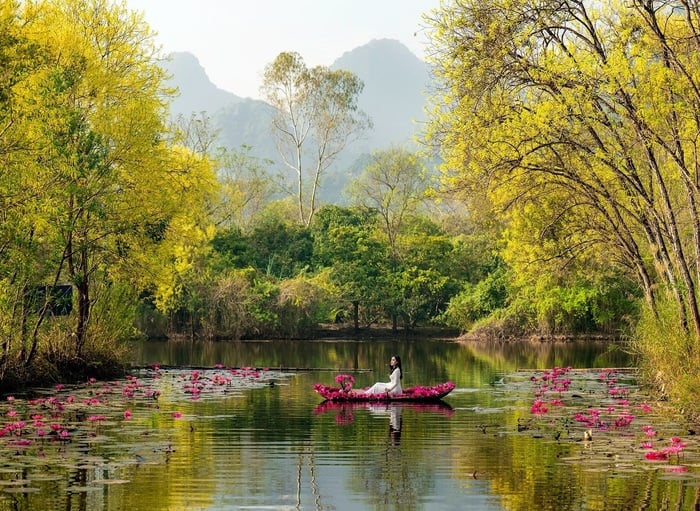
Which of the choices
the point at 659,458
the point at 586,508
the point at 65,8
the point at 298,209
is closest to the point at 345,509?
the point at 586,508

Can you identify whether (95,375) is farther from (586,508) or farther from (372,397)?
(586,508)

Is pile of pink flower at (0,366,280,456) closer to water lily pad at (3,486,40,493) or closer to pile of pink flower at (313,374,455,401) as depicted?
water lily pad at (3,486,40,493)

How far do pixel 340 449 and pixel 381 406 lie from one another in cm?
766

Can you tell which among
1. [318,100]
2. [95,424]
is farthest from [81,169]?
[318,100]

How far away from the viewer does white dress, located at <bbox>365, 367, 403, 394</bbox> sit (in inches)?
1022

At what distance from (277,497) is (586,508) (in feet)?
12.7

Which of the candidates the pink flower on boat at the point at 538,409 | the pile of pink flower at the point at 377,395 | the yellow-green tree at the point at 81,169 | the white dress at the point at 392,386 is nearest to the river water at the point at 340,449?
the pink flower on boat at the point at 538,409

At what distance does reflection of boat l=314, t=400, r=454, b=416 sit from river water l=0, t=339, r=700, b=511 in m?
0.08

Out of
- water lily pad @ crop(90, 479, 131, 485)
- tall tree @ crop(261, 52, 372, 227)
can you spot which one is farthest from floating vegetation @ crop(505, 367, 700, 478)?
tall tree @ crop(261, 52, 372, 227)

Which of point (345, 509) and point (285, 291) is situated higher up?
point (285, 291)

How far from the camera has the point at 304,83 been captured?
93.2 metres

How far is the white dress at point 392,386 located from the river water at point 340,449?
56cm

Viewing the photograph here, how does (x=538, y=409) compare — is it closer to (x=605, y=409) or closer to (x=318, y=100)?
(x=605, y=409)

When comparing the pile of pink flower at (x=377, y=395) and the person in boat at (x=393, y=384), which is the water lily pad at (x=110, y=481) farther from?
the person in boat at (x=393, y=384)
